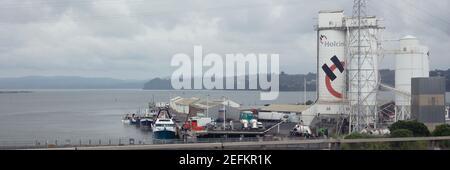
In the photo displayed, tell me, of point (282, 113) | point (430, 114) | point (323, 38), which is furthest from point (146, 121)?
point (430, 114)

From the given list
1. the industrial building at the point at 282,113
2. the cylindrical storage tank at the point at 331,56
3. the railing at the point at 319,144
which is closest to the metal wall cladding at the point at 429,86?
the cylindrical storage tank at the point at 331,56

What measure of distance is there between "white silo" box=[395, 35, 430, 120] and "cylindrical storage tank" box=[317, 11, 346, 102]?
53.2 inches

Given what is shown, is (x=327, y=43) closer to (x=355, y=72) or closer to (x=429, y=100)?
(x=355, y=72)

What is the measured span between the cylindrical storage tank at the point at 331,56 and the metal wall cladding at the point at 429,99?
256 cm

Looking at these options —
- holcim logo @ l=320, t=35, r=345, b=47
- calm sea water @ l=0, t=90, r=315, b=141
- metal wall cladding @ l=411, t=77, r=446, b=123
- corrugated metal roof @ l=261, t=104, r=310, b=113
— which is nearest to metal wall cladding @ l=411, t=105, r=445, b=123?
metal wall cladding @ l=411, t=77, r=446, b=123

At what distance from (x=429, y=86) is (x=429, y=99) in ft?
1.01

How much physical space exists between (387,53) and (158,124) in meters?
5.79

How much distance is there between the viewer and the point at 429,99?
33.9 ft

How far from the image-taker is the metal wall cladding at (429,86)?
10141 millimetres

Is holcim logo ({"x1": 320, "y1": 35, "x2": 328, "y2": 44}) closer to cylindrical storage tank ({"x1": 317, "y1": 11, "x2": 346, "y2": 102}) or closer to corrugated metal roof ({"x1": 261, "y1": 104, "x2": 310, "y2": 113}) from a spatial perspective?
cylindrical storage tank ({"x1": 317, "y1": 11, "x2": 346, "y2": 102})

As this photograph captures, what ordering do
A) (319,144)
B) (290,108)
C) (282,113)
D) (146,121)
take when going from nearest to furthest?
(319,144) → (282,113) → (290,108) → (146,121)

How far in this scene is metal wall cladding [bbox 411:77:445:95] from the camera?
10141mm

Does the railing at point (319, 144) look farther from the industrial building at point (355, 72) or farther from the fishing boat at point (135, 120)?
the fishing boat at point (135, 120)
